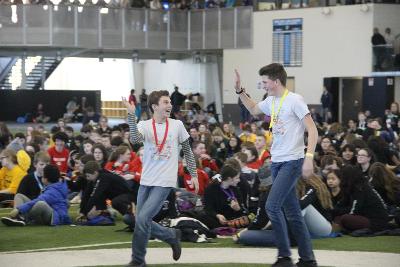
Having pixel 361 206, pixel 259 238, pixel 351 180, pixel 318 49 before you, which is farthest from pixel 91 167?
pixel 318 49

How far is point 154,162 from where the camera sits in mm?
9727

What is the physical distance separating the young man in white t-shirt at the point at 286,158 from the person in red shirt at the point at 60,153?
10.5 m

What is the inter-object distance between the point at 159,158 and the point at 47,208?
191 inches

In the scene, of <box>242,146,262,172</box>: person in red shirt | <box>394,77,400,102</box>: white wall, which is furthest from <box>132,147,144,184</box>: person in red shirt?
<box>394,77,400,102</box>: white wall

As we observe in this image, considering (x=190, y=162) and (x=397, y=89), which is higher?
(x=190, y=162)

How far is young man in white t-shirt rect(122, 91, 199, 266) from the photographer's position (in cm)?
959

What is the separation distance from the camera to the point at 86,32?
44531 mm

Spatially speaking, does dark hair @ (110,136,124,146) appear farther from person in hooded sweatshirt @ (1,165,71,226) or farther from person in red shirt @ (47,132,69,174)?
person in hooded sweatshirt @ (1,165,71,226)

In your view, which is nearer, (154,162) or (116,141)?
(154,162)

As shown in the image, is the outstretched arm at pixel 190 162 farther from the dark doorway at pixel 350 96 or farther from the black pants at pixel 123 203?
the dark doorway at pixel 350 96

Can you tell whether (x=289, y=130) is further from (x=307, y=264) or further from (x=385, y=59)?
(x=385, y=59)

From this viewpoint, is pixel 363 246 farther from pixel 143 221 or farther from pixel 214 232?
pixel 143 221

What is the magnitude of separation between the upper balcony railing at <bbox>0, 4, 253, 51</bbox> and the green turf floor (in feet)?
100

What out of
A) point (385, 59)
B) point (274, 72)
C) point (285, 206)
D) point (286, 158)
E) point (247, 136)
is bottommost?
point (247, 136)
